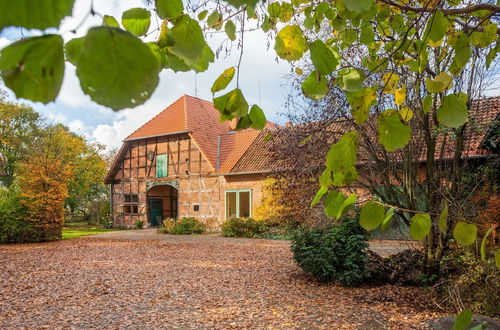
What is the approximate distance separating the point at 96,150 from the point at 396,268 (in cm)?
2943

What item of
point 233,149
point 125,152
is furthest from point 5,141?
point 233,149

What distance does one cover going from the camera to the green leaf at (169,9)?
0.76 metres

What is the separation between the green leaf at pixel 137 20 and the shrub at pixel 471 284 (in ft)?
15.2

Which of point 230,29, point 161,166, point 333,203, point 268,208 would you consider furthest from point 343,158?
point 161,166

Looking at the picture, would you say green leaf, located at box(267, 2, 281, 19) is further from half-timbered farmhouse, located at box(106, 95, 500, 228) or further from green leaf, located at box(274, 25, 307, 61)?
half-timbered farmhouse, located at box(106, 95, 500, 228)

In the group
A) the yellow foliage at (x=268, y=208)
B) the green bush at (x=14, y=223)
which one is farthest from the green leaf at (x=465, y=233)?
the green bush at (x=14, y=223)

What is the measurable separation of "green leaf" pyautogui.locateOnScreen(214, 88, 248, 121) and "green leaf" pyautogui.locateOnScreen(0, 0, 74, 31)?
63 cm

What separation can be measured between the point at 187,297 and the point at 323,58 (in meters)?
5.72

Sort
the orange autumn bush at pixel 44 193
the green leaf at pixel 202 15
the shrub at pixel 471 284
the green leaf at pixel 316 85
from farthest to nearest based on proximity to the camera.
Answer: the orange autumn bush at pixel 44 193, the shrub at pixel 471 284, the green leaf at pixel 202 15, the green leaf at pixel 316 85

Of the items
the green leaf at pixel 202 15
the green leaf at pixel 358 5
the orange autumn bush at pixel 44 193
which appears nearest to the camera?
the green leaf at pixel 358 5

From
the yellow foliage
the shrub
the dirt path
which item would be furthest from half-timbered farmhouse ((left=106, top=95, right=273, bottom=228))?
the shrub

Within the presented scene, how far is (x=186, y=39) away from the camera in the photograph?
70 centimetres

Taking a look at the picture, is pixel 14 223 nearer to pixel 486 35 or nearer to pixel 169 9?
pixel 169 9

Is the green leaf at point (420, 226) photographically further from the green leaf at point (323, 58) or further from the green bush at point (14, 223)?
the green bush at point (14, 223)
